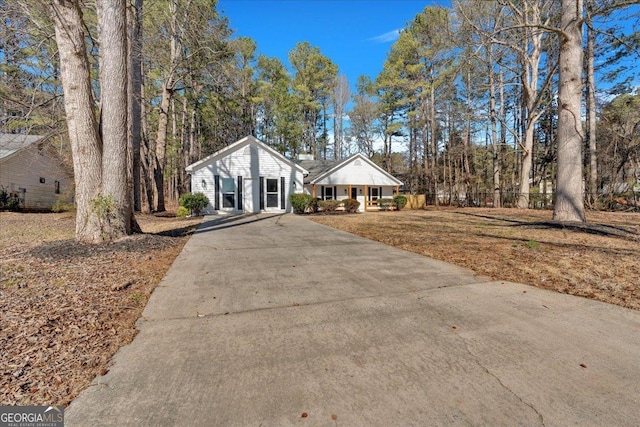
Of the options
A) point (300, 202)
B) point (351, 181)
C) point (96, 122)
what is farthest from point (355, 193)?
point (96, 122)

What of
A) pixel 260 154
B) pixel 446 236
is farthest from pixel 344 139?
pixel 446 236

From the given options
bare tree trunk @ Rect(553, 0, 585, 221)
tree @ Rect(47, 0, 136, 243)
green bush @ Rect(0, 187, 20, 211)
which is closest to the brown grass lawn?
bare tree trunk @ Rect(553, 0, 585, 221)

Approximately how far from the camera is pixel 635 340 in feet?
8.13

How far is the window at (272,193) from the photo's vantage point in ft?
58.6

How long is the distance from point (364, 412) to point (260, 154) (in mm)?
17105

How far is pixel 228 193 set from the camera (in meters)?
17.1

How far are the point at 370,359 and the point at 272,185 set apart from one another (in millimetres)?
16328

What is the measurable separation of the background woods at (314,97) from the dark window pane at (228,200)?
351 centimetres

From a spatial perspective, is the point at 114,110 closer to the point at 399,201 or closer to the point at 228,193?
the point at 228,193

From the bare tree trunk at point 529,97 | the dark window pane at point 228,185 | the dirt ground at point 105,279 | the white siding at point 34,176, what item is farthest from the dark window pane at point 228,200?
the bare tree trunk at point 529,97

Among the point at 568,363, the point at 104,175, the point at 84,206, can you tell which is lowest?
the point at 568,363

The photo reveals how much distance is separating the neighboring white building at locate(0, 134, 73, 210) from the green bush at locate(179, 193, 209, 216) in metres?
8.84

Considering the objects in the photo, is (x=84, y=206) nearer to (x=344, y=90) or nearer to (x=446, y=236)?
(x=446, y=236)

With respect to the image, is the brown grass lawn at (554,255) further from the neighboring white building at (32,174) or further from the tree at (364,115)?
the tree at (364,115)
